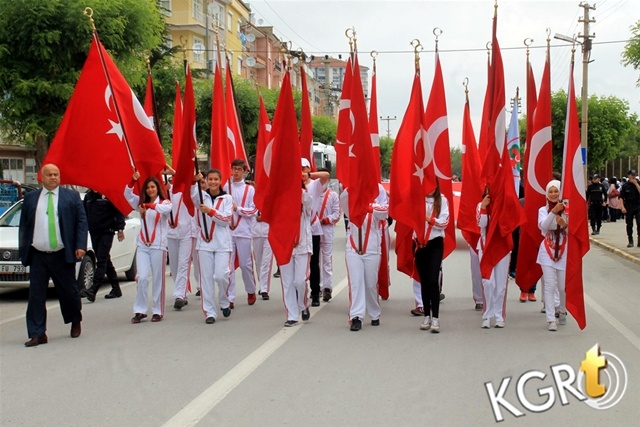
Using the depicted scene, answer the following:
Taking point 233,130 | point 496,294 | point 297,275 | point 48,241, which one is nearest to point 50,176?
point 48,241

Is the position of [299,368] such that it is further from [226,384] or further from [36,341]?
[36,341]

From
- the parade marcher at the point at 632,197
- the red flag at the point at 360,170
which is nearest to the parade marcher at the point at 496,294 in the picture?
the red flag at the point at 360,170

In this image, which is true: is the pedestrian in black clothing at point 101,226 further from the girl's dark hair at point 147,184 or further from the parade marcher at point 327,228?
the parade marcher at point 327,228

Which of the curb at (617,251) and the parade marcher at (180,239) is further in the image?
the curb at (617,251)

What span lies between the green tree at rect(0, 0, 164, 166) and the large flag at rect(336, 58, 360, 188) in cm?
1043

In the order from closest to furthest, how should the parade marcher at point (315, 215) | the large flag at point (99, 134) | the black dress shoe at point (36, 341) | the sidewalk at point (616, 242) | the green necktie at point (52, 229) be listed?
the black dress shoe at point (36, 341) → the green necktie at point (52, 229) → the large flag at point (99, 134) → the parade marcher at point (315, 215) → the sidewalk at point (616, 242)

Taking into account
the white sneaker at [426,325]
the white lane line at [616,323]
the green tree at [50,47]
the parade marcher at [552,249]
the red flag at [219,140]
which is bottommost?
the white lane line at [616,323]

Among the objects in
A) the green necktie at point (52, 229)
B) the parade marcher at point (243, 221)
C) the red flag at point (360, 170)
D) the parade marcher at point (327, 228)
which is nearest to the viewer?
the green necktie at point (52, 229)

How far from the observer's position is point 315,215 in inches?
421

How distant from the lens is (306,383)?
20.4ft

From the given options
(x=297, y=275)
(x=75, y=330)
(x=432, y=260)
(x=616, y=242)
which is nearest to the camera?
(x=75, y=330)

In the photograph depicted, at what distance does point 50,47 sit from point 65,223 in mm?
12021

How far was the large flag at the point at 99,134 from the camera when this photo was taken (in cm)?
858

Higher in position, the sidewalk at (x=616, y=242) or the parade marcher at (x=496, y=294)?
the parade marcher at (x=496, y=294)
